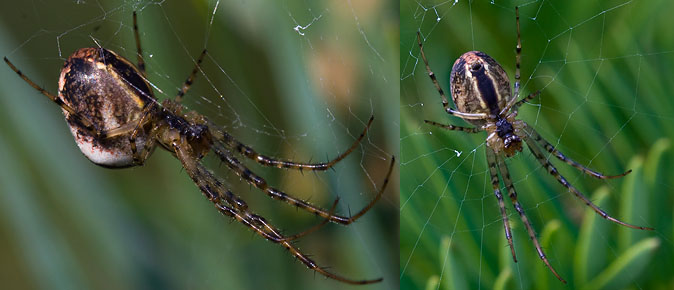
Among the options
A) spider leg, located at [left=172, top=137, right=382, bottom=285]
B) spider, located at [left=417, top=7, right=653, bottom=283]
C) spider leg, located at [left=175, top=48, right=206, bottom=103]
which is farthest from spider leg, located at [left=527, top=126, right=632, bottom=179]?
spider leg, located at [left=175, top=48, right=206, bottom=103]

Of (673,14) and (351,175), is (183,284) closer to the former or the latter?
(351,175)

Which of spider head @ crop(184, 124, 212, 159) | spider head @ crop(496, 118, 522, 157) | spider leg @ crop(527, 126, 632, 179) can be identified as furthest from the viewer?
spider head @ crop(184, 124, 212, 159)

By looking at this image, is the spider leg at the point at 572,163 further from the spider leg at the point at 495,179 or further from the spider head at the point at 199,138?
the spider head at the point at 199,138

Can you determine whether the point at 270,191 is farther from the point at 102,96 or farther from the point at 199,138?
the point at 102,96

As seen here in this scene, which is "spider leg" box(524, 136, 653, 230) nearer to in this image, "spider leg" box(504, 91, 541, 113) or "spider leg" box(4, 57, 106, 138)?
"spider leg" box(504, 91, 541, 113)

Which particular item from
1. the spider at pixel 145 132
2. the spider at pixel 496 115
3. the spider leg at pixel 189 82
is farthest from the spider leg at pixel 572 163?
the spider leg at pixel 189 82

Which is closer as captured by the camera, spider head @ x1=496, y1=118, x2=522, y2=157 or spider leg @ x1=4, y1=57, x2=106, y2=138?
spider leg @ x1=4, y1=57, x2=106, y2=138

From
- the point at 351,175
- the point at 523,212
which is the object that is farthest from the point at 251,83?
the point at 523,212
